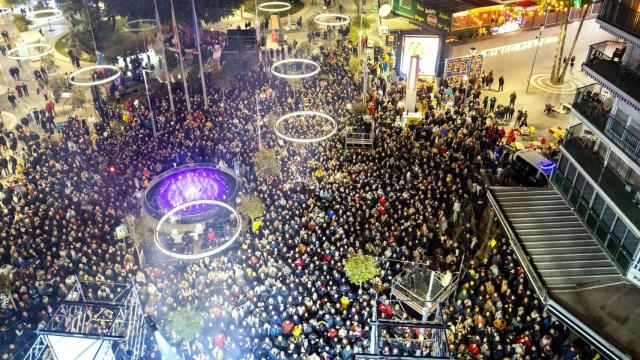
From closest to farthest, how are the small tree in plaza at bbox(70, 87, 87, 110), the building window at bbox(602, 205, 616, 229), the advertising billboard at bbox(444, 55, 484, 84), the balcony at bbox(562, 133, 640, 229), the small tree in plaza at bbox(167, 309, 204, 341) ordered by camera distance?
the balcony at bbox(562, 133, 640, 229) < the small tree in plaza at bbox(167, 309, 204, 341) < the building window at bbox(602, 205, 616, 229) < the small tree in plaza at bbox(70, 87, 87, 110) < the advertising billboard at bbox(444, 55, 484, 84)

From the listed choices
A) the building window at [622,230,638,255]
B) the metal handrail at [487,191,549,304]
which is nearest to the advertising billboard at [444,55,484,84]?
the metal handrail at [487,191,549,304]

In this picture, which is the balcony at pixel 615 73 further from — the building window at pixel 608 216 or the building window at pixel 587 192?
the building window at pixel 608 216

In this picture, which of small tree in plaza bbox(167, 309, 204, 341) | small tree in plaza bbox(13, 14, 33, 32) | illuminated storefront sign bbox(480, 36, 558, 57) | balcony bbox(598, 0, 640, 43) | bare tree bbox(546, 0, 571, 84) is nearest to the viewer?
balcony bbox(598, 0, 640, 43)

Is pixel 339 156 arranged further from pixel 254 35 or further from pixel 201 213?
pixel 254 35

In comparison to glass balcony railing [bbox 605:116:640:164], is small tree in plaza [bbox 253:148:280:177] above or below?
below

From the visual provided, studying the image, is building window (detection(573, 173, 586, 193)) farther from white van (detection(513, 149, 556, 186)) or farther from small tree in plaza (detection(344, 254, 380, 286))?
small tree in plaza (detection(344, 254, 380, 286))

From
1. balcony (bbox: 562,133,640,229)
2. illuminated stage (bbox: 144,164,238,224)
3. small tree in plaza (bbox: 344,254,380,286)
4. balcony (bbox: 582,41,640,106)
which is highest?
balcony (bbox: 582,41,640,106)
